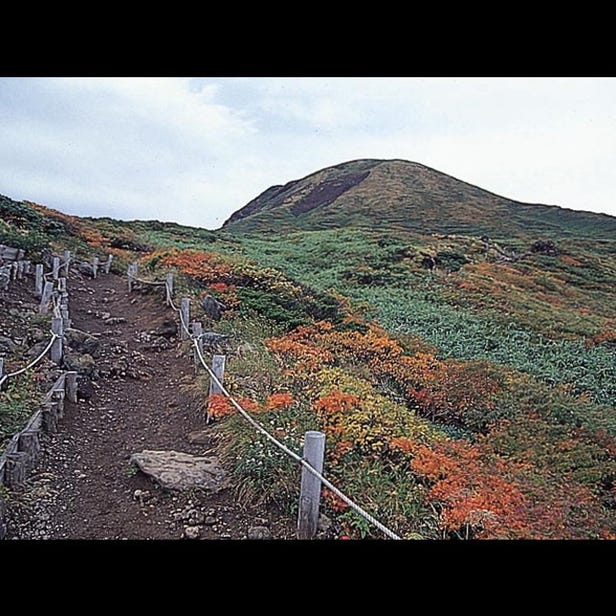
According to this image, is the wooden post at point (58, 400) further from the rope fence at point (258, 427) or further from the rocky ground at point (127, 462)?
the rope fence at point (258, 427)

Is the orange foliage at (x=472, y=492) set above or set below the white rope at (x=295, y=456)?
below

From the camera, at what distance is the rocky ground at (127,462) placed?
15.0 feet

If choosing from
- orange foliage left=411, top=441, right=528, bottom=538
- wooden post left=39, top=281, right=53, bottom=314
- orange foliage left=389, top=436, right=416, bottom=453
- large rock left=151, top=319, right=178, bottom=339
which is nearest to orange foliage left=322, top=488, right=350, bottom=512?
orange foliage left=411, top=441, right=528, bottom=538

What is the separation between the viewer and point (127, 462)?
18.9ft

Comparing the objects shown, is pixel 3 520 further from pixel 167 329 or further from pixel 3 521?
pixel 167 329

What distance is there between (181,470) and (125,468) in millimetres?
657

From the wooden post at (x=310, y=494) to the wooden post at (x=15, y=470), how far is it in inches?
97.3

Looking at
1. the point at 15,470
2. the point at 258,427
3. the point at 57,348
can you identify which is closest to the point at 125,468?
the point at 15,470

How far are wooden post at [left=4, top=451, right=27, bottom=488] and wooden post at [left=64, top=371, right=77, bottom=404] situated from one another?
205 centimetres

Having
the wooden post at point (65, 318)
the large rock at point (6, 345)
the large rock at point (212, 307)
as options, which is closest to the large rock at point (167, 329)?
the large rock at point (212, 307)

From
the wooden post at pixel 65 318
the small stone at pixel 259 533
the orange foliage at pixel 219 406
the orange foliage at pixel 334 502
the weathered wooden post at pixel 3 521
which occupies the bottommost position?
the small stone at pixel 259 533

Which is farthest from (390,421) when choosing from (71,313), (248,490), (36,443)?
(71,313)

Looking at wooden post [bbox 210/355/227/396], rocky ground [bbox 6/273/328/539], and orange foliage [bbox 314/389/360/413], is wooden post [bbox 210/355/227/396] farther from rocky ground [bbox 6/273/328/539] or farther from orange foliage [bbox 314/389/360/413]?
orange foliage [bbox 314/389/360/413]
